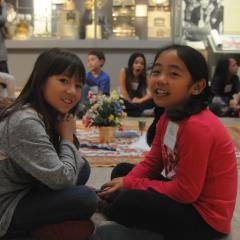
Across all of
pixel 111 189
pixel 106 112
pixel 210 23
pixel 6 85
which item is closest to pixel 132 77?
pixel 6 85

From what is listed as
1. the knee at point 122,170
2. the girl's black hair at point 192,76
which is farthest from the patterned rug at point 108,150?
the girl's black hair at point 192,76

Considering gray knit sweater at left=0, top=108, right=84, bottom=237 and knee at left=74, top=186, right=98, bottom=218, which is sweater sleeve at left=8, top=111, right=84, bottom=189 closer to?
gray knit sweater at left=0, top=108, right=84, bottom=237

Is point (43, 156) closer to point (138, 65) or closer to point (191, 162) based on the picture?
point (191, 162)

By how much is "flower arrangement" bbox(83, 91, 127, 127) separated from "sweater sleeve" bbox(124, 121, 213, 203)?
2.07m

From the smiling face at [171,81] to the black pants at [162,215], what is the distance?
376 mm

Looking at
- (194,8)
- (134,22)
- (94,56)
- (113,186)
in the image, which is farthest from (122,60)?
(113,186)

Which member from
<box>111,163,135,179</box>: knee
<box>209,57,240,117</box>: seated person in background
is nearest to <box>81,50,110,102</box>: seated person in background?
<box>209,57,240,117</box>: seated person in background

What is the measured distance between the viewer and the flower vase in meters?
4.28

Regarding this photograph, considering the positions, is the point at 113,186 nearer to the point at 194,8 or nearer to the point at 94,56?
the point at 94,56

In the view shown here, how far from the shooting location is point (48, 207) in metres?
2.09

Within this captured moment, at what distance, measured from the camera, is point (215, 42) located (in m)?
8.62

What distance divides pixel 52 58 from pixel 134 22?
7191 mm

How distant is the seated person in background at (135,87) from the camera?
6.23 metres

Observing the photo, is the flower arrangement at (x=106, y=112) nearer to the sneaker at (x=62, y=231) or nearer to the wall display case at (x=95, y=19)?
A: the sneaker at (x=62, y=231)
